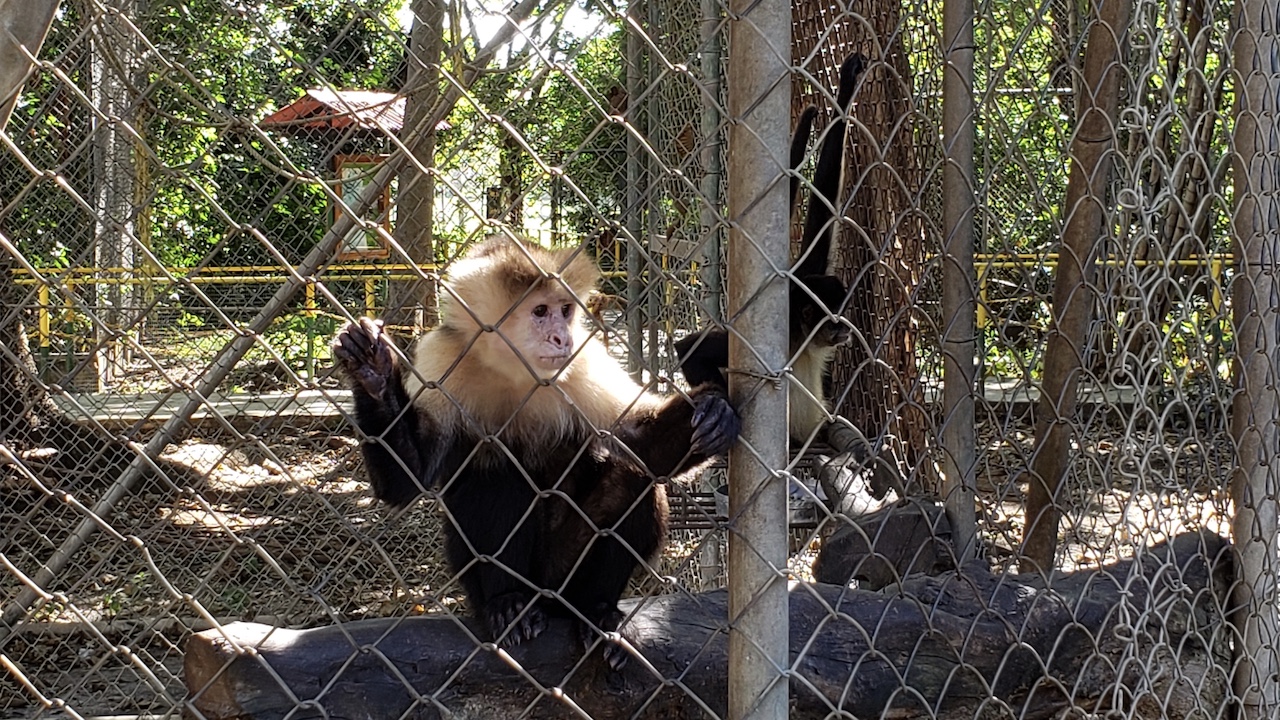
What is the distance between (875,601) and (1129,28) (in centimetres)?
137

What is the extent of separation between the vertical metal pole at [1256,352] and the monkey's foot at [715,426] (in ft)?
5.34

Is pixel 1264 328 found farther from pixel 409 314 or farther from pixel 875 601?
pixel 409 314

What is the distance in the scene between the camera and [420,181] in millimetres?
3568

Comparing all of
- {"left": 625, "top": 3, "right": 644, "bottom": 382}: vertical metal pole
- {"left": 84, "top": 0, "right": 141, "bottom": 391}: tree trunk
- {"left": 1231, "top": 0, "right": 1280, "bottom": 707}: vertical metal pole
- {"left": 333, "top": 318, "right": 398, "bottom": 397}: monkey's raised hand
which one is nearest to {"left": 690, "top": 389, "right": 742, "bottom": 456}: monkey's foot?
{"left": 333, "top": 318, "right": 398, "bottom": 397}: monkey's raised hand

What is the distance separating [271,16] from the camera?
14.8 ft

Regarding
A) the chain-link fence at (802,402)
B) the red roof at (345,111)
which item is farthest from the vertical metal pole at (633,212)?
the red roof at (345,111)

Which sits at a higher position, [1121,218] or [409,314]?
[1121,218]

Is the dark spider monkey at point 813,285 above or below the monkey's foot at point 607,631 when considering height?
above

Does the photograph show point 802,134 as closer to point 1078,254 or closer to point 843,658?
point 1078,254

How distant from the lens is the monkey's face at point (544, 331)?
232 centimetres

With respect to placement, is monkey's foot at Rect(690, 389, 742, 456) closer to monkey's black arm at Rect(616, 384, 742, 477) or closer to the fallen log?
monkey's black arm at Rect(616, 384, 742, 477)

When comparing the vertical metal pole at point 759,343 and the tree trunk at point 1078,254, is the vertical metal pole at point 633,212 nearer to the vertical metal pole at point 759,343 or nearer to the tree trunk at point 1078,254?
the tree trunk at point 1078,254

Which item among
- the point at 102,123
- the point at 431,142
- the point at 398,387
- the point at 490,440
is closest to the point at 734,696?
the point at 490,440

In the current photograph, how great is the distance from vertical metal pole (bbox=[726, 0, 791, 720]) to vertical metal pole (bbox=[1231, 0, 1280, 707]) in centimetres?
156
